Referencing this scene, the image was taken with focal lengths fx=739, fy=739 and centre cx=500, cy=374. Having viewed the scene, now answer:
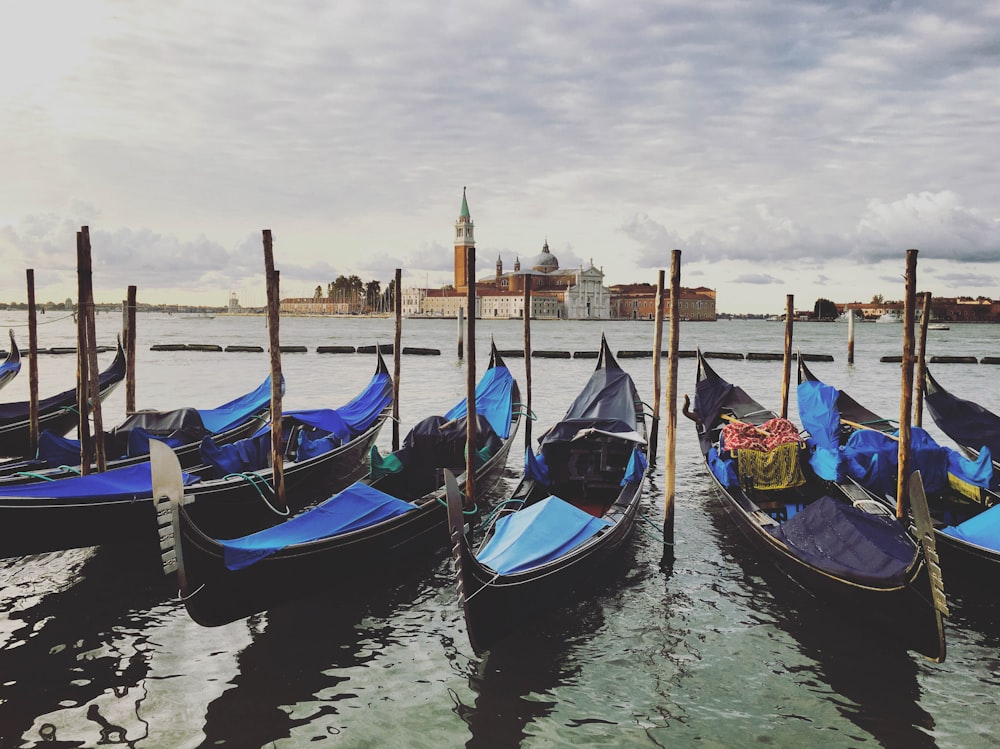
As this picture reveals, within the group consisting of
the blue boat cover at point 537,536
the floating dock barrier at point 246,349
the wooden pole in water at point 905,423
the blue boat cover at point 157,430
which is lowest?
the floating dock barrier at point 246,349

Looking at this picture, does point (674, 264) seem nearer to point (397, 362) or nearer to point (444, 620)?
point (444, 620)

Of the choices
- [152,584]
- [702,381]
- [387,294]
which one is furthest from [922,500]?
[387,294]

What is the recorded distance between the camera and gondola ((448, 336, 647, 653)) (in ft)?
10.6

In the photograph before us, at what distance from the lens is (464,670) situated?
3.34m

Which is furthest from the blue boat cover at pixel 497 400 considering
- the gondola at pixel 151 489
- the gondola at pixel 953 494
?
the gondola at pixel 953 494

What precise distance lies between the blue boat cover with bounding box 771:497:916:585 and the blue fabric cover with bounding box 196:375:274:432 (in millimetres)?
4847

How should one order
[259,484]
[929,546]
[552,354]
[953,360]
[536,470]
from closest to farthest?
[929,546] → [259,484] → [536,470] → [953,360] → [552,354]

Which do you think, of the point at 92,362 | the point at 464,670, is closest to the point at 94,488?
the point at 92,362

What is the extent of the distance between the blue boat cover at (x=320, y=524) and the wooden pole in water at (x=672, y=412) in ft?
5.52

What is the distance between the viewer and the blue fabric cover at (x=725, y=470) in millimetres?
5227

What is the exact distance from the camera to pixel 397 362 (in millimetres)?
8555

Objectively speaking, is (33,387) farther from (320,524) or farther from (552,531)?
(552,531)

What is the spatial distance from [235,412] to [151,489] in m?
2.90

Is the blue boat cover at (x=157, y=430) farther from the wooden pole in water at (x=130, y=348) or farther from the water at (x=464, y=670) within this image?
the wooden pole in water at (x=130, y=348)
